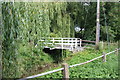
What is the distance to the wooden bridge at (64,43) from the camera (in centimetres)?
201

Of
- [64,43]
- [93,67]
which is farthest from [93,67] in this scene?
[64,43]

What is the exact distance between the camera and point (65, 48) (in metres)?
2.23

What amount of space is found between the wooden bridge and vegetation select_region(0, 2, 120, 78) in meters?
0.08

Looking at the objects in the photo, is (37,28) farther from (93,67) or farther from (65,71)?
(93,67)

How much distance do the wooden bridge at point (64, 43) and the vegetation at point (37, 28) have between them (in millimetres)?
82

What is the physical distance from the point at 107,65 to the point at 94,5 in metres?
0.92

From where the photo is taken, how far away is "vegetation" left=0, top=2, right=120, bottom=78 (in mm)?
1297

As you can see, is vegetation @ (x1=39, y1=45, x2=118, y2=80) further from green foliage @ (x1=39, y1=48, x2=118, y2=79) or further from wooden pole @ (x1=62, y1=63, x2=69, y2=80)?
wooden pole @ (x1=62, y1=63, x2=69, y2=80)

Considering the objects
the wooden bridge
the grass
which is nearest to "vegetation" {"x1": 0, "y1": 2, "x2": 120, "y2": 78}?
the wooden bridge

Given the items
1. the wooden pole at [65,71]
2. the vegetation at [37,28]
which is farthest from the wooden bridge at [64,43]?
the wooden pole at [65,71]

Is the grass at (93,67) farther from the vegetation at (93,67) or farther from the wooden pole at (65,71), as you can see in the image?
the wooden pole at (65,71)

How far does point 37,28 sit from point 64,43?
658 millimetres

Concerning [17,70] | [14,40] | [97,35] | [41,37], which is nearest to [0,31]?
[14,40]

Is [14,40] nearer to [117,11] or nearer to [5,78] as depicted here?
[5,78]
